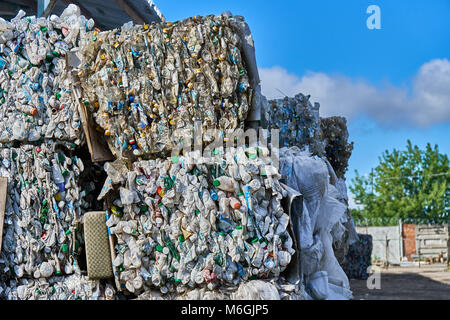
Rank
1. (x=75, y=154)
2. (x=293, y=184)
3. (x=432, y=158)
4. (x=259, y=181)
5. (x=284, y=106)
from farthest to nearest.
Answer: (x=432, y=158), (x=284, y=106), (x=75, y=154), (x=293, y=184), (x=259, y=181)

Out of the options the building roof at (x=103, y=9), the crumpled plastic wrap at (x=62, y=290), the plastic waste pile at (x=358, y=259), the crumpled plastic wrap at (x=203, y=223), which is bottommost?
the plastic waste pile at (x=358, y=259)

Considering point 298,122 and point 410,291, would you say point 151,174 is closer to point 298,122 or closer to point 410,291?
point 298,122

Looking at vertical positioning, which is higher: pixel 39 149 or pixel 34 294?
pixel 39 149

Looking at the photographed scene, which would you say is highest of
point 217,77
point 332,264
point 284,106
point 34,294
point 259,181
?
point 284,106

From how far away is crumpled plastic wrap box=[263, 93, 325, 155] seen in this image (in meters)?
5.89

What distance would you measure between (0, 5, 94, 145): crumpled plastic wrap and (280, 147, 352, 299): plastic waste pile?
1.53 metres

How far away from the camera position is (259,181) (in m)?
3.26

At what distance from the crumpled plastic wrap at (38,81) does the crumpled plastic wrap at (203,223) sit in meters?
0.73

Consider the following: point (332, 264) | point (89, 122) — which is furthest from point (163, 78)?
point (332, 264)

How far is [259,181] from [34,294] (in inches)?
69.0

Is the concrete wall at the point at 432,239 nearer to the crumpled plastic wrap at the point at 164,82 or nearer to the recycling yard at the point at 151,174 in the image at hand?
the recycling yard at the point at 151,174

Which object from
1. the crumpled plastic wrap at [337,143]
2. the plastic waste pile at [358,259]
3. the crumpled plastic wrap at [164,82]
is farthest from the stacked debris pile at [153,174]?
the plastic waste pile at [358,259]

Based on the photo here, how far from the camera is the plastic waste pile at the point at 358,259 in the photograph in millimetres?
13211
